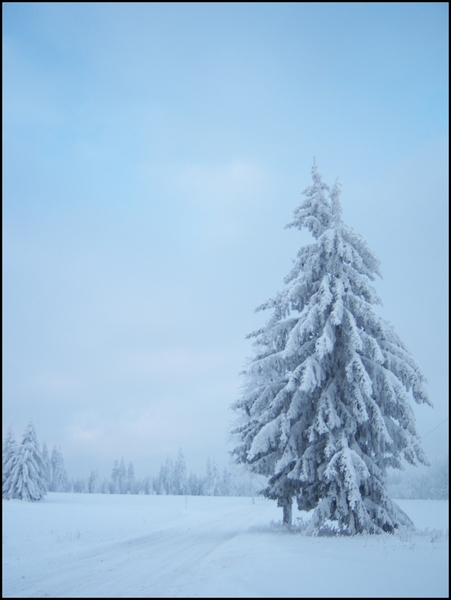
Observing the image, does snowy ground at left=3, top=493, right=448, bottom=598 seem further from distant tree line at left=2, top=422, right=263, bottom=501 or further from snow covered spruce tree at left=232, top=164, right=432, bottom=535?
distant tree line at left=2, top=422, right=263, bottom=501

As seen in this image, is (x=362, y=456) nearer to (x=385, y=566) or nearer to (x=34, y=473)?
(x=385, y=566)

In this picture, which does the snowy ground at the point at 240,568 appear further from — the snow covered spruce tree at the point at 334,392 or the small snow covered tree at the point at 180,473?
the small snow covered tree at the point at 180,473

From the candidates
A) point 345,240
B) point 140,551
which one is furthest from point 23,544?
point 345,240

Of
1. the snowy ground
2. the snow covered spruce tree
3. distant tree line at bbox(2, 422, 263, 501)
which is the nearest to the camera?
the snowy ground

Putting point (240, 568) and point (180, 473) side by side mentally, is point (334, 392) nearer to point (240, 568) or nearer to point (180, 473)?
point (240, 568)

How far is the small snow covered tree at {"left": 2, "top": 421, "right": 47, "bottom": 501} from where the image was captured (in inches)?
2035

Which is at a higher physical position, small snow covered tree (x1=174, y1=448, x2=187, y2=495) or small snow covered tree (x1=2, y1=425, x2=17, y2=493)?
small snow covered tree (x1=2, y1=425, x2=17, y2=493)

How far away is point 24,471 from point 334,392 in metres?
52.3

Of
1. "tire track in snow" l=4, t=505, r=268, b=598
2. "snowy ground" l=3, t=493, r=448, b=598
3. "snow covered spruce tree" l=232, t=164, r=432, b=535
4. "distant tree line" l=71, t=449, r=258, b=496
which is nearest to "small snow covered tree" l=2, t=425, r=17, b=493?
"snowy ground" l=3, t=493, r=448, b=598

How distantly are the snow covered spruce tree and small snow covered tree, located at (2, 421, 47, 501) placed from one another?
47464 millimetres

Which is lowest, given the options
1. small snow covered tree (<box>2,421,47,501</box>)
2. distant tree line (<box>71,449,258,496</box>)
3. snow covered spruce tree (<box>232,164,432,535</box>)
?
distant tree line (<box>71,449,258,496</box>)

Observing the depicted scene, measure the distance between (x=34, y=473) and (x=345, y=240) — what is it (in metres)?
54.7

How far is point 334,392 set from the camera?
50.9ft

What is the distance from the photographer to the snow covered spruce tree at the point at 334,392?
14.0 meters
